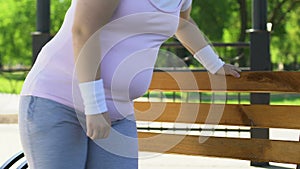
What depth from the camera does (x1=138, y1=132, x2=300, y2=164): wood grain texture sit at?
10.4ft

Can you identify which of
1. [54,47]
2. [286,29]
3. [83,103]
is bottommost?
[286,29]

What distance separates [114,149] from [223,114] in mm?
1525

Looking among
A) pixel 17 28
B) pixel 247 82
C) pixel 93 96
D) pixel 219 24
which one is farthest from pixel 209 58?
pixel 17 28

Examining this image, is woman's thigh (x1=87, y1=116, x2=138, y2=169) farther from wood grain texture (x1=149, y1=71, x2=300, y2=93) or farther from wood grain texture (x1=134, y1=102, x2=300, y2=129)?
wood grain texture (x1=134, y1=102, x2=300, y2=129)

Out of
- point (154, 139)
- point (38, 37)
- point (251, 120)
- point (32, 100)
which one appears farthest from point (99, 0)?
point (38, 37)

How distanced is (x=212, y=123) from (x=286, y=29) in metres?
29.9

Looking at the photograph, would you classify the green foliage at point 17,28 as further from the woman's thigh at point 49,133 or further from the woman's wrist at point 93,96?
the woman's wrist at point 93,96

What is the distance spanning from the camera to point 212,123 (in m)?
3.60

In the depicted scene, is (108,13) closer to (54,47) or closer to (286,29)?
(54,47)

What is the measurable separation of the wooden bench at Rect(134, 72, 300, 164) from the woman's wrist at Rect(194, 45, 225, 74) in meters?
0.27

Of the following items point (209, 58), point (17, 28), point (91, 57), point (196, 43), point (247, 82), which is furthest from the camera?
point (17, 28)

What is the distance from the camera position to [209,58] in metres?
2.84

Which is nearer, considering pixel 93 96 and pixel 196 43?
pixel 93 96

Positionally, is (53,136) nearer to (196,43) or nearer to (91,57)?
(91,57)
